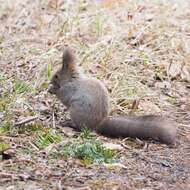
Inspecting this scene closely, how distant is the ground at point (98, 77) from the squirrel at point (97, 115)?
89mm

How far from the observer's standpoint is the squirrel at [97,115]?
511cm

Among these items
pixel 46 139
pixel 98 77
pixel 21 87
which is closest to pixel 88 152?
pixel 46 139

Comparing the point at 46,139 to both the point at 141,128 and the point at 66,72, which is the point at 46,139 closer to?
the point at 141,128

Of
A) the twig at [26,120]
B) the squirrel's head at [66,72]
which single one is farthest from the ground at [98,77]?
the squirrel's head at [66,72]

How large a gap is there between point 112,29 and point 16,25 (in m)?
1.39

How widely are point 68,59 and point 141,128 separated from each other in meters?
0.95

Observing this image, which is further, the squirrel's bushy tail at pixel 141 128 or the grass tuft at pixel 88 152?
the squirrel's bushy tail at pixel 141 128

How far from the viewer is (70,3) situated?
8867mm

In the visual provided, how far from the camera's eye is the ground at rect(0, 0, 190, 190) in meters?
4.23

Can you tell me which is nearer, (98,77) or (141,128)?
(141,128)

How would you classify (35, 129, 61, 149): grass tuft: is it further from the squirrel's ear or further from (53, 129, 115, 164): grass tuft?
the squirrel's ear

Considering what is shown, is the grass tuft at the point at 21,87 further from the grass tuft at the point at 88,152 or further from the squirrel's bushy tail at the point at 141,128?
the grass tuft at the point at 88,152

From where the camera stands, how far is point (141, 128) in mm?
5125

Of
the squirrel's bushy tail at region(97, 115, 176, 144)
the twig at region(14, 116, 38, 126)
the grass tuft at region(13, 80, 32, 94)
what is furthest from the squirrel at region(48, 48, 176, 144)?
the grass tuft at region(13, 80, 32, 94)
